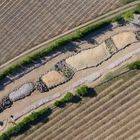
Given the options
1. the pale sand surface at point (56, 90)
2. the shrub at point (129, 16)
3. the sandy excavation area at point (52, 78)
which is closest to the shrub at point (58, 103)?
the pale sand surface at point (56, 90)

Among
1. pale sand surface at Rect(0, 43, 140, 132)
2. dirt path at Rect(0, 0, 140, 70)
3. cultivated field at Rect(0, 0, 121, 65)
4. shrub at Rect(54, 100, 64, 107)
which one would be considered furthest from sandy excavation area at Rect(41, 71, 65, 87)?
cultivated field at Rect(0, 0, 121, 65)

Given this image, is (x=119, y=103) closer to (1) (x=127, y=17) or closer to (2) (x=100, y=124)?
(2) (x=100, y=124)

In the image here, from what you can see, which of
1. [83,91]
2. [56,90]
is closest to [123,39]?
[83,91]

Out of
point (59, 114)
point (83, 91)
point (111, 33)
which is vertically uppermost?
point (111, 33)

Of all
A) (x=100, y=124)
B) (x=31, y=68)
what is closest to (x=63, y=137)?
(x=100, y=124)

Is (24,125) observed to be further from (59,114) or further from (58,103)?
(58,103)

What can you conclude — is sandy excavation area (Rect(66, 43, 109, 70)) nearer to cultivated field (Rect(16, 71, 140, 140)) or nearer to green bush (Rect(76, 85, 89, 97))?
green bush (Rect(76, 85, 89, 97))
